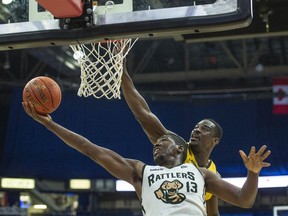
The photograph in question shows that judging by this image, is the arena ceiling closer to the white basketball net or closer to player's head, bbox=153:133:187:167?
the white basketball net

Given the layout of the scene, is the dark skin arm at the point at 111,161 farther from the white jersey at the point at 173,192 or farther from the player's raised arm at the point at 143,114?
the player's raised arm at the point at 143,114

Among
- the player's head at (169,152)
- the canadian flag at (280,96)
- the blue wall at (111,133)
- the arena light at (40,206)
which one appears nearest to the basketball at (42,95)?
the player's head at (169,152)

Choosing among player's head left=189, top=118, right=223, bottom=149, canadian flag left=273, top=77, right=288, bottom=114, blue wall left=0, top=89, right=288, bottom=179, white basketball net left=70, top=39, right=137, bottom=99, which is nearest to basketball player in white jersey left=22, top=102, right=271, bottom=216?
player's head left=189, top=118, right=223, bottom=149

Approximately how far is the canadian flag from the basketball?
940 centimetres

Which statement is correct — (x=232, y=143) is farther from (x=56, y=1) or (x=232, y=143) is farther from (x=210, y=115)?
(x=56, y=1)

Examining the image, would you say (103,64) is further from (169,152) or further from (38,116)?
(169,152)

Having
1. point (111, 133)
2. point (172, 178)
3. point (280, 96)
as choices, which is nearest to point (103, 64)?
point (172, 178)

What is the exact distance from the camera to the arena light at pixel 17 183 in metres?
12.5

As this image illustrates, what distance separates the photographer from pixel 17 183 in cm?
1259

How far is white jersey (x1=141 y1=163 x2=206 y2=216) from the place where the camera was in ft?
9.14

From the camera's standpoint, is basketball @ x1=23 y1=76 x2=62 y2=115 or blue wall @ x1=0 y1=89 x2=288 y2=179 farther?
blue wall @ x1=0 y1=89 x2=288 y2=179

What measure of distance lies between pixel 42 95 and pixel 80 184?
387 inches

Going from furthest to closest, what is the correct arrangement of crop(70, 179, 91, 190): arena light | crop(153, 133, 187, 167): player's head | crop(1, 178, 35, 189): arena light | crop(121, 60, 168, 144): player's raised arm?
crop(70, 179, 91, 190): arena light → crop(1, 178, 35, 189): arena light → crop(121, 60, 168, 144): player's raised arm → crop(153, 133, 187, 167): player's head

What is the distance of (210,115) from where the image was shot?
1255 cm
